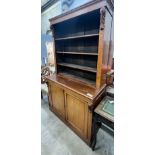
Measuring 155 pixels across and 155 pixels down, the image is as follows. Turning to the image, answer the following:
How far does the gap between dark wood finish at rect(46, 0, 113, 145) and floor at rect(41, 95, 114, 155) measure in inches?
4.6

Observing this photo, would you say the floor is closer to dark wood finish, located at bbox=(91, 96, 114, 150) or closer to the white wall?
dark wood finish, located at bbox=(91, 96, 114, 150)

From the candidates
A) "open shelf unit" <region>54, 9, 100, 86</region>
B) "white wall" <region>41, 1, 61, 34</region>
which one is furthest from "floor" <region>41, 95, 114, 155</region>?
"white wall" <region>41, 1, 61, 34</region>

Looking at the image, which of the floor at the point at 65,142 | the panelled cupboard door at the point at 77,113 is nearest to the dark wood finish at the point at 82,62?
the panelled cupboard door at the point at 77,113

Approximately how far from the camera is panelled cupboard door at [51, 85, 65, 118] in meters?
1.91

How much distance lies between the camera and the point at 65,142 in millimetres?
1743

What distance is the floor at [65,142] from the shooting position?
1.60m

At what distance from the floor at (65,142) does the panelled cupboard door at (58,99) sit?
27 centimetres

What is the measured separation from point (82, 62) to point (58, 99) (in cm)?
86

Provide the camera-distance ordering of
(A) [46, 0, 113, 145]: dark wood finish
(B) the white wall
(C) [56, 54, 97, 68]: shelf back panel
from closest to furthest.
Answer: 1. (A) [46, 0, 113, 145]: dark wood finish
2. (C) [56, 54, 97, 68]: shelf back panel
3. (B) the white wall

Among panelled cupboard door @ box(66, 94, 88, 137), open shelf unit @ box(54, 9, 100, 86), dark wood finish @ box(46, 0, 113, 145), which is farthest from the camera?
open shelf unit @ box(54, 9, 100, 86)

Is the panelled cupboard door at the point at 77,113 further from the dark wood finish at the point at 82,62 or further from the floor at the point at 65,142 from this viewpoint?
the floor at the point at 65,142

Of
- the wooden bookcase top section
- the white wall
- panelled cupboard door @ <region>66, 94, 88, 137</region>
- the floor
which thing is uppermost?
the white wall

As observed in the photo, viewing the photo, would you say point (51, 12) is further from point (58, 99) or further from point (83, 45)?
point (58, 99)
